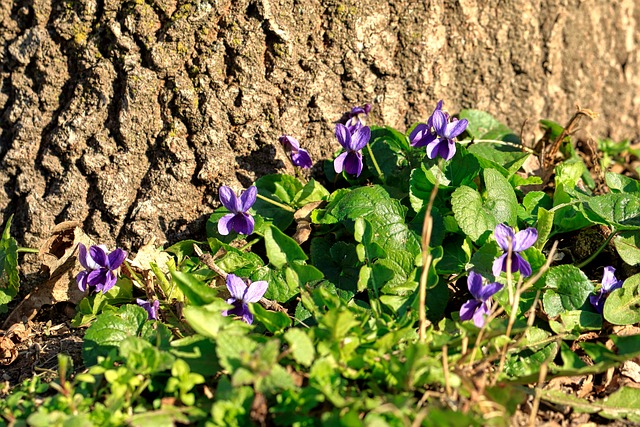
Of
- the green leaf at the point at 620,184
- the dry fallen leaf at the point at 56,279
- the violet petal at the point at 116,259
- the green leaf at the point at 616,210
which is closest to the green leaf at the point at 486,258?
the green leaf at the point at 616,210

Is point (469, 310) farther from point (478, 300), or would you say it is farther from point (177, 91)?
point (177, 91)

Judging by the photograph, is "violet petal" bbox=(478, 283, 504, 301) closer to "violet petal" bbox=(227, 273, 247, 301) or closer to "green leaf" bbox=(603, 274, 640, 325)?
"green leaf" bbox=(603, 274, 640, 325)

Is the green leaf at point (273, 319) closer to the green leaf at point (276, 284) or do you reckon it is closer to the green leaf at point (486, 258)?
the green leaf at point (276, 284)

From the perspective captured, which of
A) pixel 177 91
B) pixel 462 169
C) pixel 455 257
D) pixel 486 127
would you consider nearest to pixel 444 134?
pixel 462 169

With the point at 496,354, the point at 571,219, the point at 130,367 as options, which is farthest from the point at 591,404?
the point at 130,367

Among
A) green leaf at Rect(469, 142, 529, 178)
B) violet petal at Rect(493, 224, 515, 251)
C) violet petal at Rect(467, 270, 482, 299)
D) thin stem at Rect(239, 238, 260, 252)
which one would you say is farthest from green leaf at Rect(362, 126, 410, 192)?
violet petal at Rect(467, 270, 482, 299)
